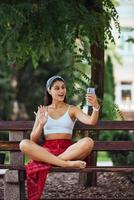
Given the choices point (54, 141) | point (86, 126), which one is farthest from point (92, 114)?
point (86, 126)

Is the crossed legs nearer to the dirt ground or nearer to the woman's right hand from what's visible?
the woman's right hand

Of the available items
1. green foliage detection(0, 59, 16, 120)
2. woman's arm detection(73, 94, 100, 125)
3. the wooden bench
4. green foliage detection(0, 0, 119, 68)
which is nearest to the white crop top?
woman's arm detection(73, 94, 100, 125)

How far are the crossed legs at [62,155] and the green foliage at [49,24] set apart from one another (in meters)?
1.50

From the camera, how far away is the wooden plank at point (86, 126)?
284 inches

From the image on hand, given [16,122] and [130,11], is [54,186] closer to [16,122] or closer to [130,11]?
[16,122]

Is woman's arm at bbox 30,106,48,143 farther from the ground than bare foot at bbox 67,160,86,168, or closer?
farther from the ground

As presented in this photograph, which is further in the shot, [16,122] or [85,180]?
[85,180]

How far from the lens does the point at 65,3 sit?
758 centimetres

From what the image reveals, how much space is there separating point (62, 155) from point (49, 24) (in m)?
1.74

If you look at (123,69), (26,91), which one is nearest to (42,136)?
(26,91)

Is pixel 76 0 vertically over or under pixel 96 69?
over

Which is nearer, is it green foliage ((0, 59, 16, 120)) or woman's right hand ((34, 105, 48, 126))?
woman's right hand ((34, 105, 48, 126))

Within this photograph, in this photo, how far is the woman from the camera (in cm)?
638

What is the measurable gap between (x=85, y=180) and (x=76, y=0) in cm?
276
